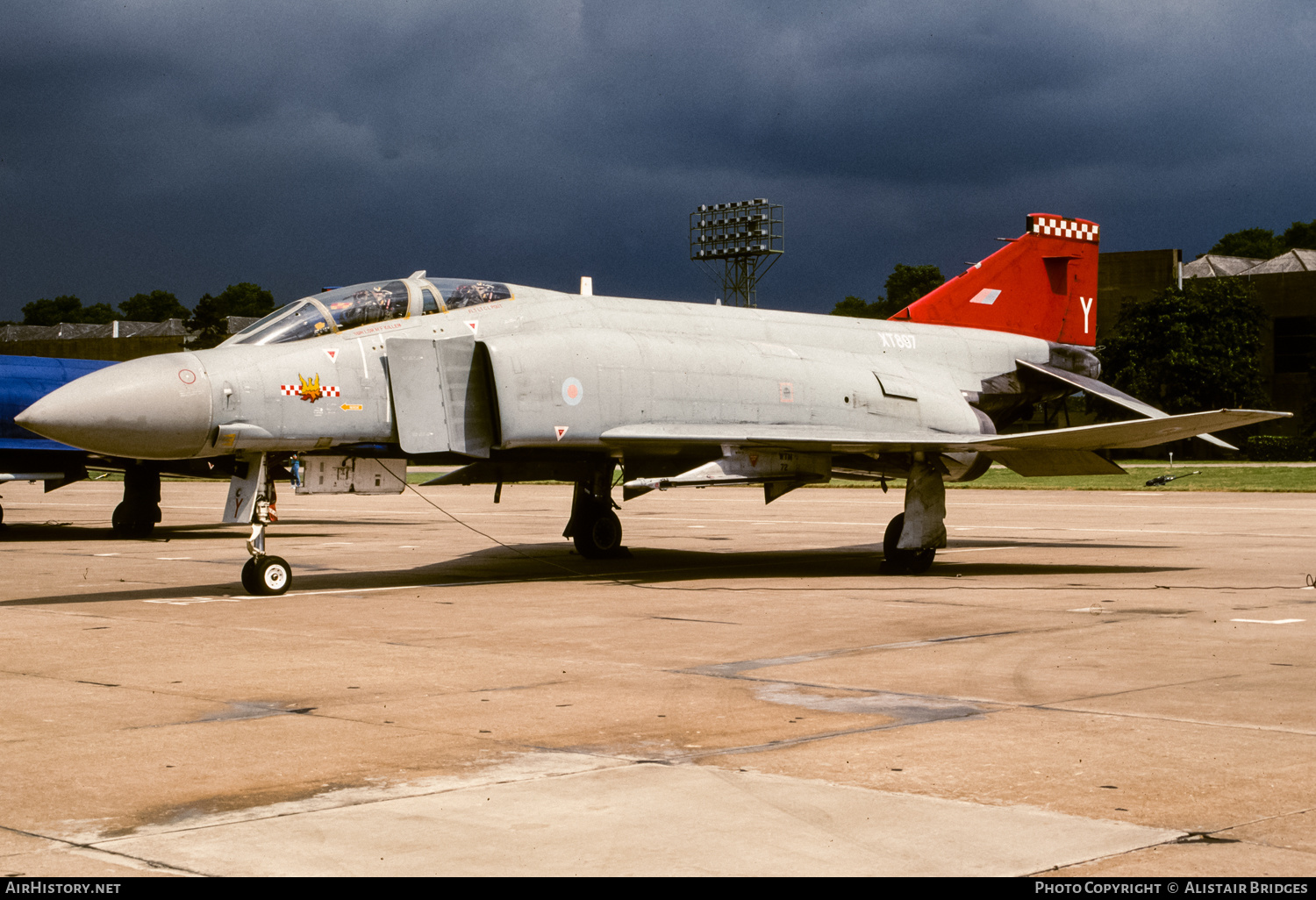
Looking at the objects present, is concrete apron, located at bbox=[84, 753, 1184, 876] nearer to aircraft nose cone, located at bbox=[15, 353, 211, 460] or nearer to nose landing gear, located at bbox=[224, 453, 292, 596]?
aircraft nose cone, located at bbox=[15, 353, 211, 460]

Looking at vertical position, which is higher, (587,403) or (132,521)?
(587,403)

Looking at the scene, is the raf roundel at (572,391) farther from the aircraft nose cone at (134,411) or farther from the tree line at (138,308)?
the tree line at (138,308)

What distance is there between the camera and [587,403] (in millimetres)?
13695

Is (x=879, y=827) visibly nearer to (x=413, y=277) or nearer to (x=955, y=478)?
(x=413, y=277)

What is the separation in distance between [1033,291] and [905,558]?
6.19m

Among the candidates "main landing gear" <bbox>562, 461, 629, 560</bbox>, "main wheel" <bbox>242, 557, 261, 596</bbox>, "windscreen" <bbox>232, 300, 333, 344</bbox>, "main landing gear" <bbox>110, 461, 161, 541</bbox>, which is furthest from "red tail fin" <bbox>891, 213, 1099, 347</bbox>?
"main landing gear" <bbox>110, 461, 161, 541</bbox>

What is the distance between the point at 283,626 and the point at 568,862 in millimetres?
6939

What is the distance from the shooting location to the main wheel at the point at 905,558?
15.1 meters

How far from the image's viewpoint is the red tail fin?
1892cm

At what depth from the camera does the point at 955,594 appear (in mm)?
12727

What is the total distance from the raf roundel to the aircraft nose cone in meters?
3.69

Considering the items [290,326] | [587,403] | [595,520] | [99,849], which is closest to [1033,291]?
[595,520]

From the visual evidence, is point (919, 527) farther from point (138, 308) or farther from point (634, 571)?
point (138, 308)

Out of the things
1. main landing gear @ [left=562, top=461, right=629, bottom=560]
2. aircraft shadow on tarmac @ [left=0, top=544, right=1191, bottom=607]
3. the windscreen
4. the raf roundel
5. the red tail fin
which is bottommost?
aircraft shadow on tarmac @ [left=0, top=544, right=1191, bottom=607]
